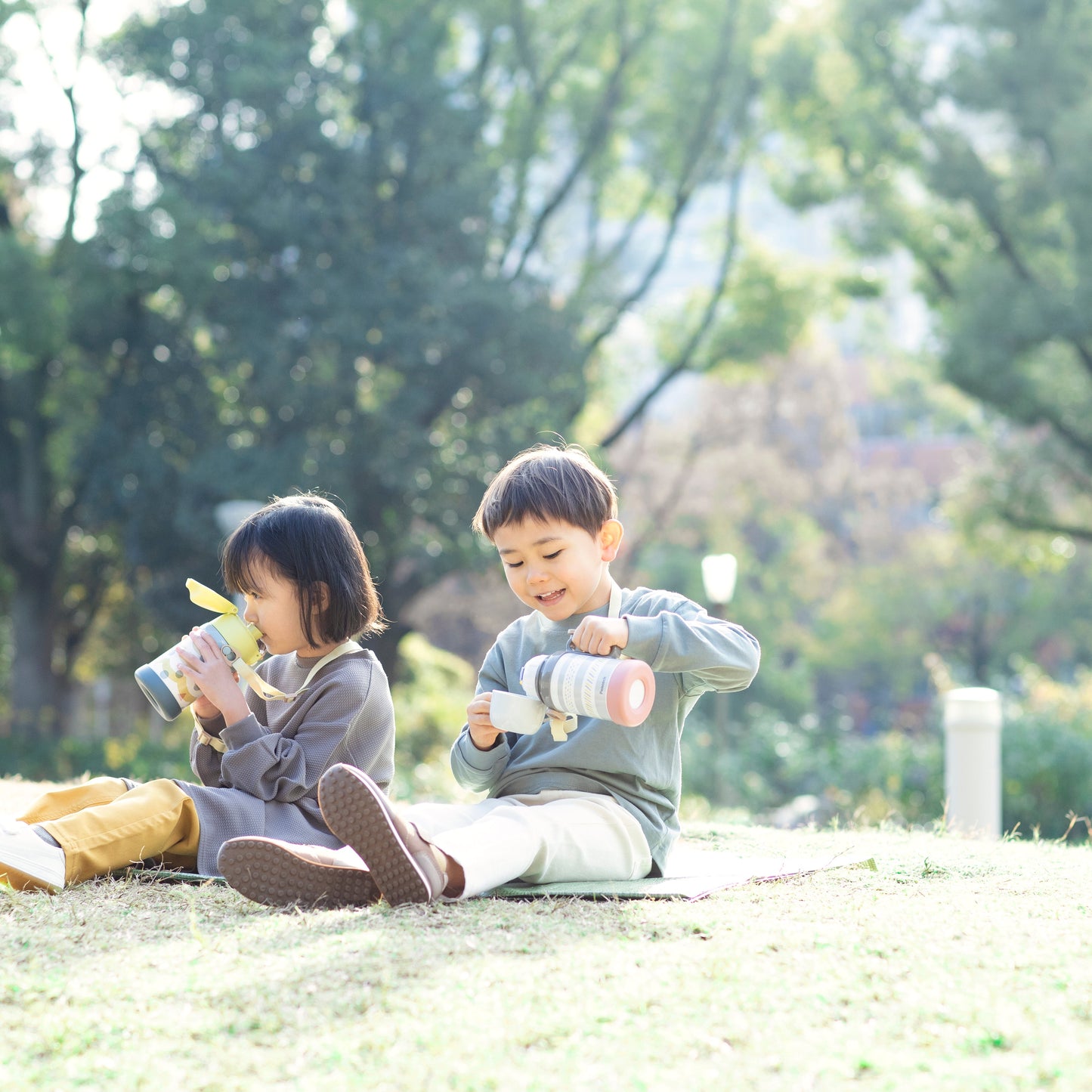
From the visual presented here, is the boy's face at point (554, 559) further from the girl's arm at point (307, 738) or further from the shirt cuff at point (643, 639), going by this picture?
the girl's arm at point (307, 738)

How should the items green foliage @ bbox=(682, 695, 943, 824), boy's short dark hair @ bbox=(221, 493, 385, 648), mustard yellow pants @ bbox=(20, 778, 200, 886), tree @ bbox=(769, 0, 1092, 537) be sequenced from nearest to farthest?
mustard yellow pants @ bbox=(20, 778, 200, 886) → boy's short dark hair @ bbox=(221, 493, 385, 648) → green foliage @ bbox=(682, 695, 943, 824) → tree @ bbox=(769, 0, 1092, 537)

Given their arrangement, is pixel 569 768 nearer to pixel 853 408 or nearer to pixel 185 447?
pixel 185 447

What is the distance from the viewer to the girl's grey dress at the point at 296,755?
121 inches

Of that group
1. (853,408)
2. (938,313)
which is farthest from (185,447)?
(853,408)

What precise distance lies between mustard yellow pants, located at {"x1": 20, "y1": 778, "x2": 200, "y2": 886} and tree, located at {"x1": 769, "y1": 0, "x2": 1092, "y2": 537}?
10.3m

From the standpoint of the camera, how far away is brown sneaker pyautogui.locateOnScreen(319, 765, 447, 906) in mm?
2479

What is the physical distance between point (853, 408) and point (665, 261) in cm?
2169

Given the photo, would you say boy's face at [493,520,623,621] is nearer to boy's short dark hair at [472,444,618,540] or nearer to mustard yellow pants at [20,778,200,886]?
boy's short dark hair at [472,444,618,540]

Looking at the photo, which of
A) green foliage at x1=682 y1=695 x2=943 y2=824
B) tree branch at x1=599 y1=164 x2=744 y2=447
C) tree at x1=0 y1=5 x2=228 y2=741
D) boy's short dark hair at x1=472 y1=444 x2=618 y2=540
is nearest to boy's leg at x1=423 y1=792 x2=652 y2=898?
boy's short dark hair at x1=472 y1=444 x2=618 y2=540

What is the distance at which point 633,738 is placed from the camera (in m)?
3.06

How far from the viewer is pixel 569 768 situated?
3068 mm

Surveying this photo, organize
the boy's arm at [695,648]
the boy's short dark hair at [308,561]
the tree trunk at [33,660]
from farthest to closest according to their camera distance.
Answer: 1. the tree trunk at [33,660]
2. the boy's short dark hair at [308,561]
3. the boy's arm at [695,648]

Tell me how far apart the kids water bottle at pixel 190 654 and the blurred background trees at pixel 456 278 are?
764cm

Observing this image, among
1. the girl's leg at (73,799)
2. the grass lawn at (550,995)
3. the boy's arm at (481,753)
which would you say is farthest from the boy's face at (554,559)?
the girl's leg at (73,799)
